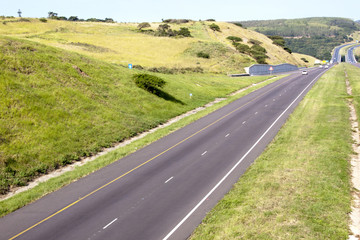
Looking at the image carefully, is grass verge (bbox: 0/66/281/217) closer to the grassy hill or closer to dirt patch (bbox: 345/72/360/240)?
the grassy hill

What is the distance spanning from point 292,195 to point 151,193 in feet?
23.8

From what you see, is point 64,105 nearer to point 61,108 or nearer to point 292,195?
point 61,108

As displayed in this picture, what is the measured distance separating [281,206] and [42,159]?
16081 millimetres

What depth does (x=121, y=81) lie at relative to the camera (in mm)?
40531

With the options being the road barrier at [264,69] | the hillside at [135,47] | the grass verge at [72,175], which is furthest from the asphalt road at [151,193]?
the road barrier at [264,69]

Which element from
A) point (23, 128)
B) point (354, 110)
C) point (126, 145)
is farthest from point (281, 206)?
point (354, 110)

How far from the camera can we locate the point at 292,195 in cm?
1496

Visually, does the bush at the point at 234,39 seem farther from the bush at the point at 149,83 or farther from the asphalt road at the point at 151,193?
the asphalt road at the point at 151,193

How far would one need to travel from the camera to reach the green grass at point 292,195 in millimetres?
12141

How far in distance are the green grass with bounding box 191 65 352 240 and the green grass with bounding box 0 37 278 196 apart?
12898 millimetres

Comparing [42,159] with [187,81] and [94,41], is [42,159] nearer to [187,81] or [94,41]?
[187,81]

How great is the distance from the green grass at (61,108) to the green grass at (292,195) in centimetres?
1290

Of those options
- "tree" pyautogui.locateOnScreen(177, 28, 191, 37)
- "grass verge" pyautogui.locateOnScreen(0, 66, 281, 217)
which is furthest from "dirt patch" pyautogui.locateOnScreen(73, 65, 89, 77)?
"tree" pyautogui.locateOnScreen(177, 28, 191, 37)

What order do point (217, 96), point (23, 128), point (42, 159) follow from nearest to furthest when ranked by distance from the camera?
point (42, 159)
point (23, 128)
point (217, 96)
